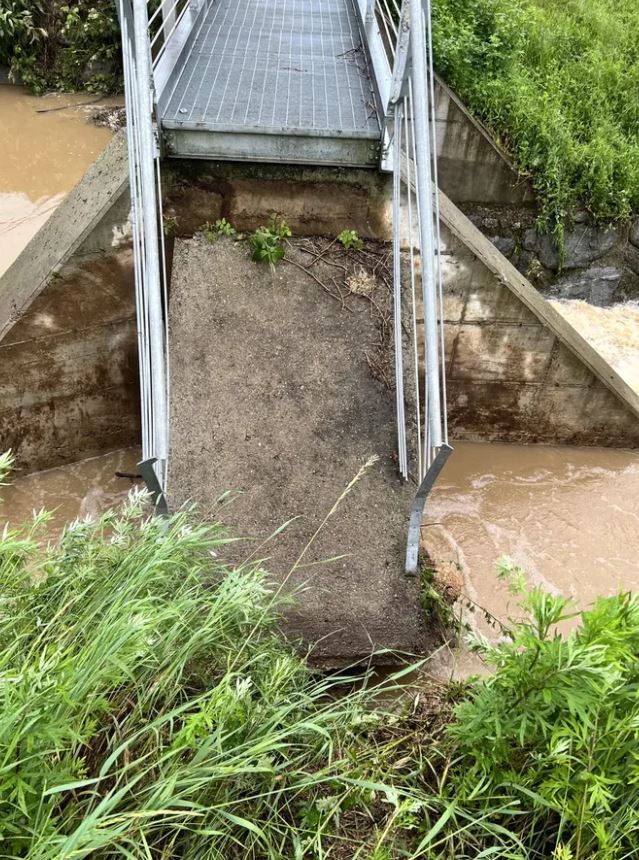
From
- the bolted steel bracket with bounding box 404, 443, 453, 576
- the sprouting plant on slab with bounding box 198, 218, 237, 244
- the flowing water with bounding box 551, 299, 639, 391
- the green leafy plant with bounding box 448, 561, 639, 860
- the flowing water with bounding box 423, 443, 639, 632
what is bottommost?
the flowing water with bounding box 423, 443, 639, 632

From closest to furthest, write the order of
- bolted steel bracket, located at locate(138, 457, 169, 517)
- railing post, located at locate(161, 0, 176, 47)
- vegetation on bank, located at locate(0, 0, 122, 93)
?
bolted steel bracket, located at locate(138, 457, 169, 517), railing post, located at locate(161, 0, 176, 47), vegetation on bank, located at locate(0, 0, 122, 93)

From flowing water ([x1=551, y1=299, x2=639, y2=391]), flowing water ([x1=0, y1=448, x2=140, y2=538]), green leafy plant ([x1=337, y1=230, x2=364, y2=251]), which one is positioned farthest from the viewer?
flowing water ([x1=551, y1=299, x2=639, y2=391])

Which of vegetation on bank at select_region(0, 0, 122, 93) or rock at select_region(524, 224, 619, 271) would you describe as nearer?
rock at select_region(524, 224, 619, 271)

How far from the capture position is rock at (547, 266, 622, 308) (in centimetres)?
806

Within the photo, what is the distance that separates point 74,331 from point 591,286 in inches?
246

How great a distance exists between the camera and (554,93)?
27.6ft

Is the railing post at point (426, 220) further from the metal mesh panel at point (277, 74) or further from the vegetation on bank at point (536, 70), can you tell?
the vegetation on bank at point (536, 70)

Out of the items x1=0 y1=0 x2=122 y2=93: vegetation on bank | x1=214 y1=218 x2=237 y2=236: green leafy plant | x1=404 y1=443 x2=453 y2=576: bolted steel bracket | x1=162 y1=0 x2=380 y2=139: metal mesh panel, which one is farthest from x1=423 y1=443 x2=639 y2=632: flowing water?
x1=0 y1=0 x2=122 y2=93: vegetation on bank

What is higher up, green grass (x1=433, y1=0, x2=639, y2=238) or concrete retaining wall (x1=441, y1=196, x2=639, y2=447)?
A: green grass (x1=433, y1=0, x2=639, y2=238)

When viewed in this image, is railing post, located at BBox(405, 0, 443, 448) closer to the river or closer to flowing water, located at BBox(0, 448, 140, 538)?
the river

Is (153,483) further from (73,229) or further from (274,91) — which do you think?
(274,91)

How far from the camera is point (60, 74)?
428 inches

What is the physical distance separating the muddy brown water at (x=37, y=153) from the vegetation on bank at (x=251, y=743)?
20.2 ft

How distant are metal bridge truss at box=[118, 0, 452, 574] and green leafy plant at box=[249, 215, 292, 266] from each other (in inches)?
27.0
